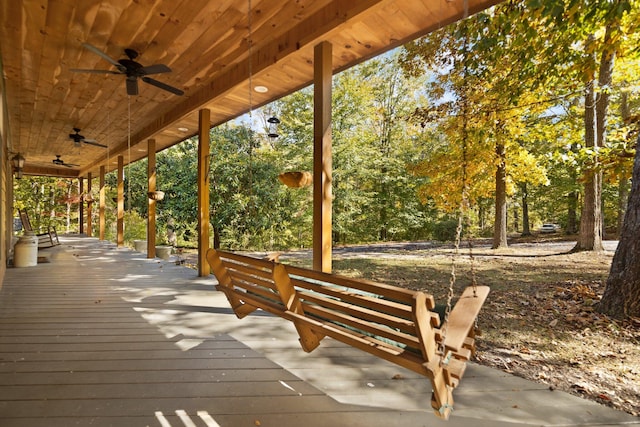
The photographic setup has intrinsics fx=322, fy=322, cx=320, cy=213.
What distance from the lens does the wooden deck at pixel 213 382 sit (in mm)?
1604

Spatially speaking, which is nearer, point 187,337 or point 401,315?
point 401,315

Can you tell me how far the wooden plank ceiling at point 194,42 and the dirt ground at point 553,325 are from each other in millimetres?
2117

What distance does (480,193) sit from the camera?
28.8 ft

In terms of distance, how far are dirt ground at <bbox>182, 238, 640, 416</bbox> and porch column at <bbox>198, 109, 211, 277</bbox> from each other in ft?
9.56

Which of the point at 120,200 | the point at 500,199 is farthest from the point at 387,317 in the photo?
the point at 120,200

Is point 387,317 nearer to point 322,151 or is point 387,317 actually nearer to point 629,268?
point 322,151

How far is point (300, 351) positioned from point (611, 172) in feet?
14.8

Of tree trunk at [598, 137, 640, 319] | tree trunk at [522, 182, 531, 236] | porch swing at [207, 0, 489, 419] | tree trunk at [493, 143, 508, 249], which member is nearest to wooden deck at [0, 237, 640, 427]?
porch swing at [207, 0, 489, 419]

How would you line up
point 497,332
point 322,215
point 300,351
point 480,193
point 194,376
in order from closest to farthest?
point 194,376 < point 300,351 < point 322,215 < point 497,332 < point 480,193

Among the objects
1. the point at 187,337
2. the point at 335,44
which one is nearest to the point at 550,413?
the point at 187,337

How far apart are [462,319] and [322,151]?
74.4 inches

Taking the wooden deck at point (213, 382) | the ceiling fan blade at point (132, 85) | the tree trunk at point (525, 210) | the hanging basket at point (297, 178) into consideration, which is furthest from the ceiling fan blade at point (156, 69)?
the tree trunk at point (525, 210)

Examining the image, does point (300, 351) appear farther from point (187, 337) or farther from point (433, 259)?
point (433, 259)

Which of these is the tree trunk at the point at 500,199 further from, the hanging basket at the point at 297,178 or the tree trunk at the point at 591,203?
the hanging basket at the point at 297,178
